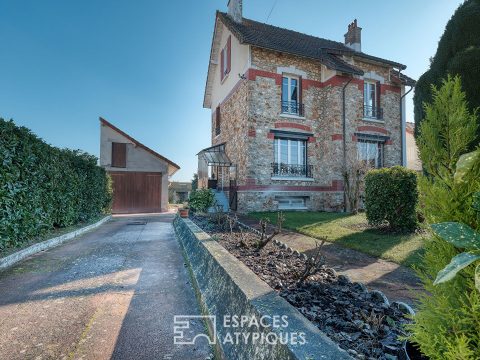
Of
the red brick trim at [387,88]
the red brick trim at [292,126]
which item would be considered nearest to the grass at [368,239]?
the red brick trim at [292,126]

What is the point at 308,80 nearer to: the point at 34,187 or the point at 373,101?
the point at 373,101

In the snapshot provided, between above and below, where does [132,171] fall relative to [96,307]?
above

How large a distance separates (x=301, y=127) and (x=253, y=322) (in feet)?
41.9

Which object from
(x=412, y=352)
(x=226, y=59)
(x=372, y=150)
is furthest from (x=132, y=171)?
(x=412, y=352)

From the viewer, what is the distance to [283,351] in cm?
134

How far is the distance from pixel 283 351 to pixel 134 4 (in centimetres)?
1336

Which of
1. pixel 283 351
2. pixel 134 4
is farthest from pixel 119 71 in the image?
pixel 283 351

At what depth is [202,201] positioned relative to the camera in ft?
39.4

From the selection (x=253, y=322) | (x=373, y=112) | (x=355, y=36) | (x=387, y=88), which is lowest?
(x=253, y=322)

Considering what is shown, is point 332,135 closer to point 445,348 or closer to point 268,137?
point 268,137

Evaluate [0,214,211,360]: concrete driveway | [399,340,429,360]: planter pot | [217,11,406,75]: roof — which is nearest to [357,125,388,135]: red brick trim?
[217,11,406,75]: roof

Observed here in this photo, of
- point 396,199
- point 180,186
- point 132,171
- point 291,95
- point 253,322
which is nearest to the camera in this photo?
point 253,322

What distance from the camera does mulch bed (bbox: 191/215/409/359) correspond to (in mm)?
1629

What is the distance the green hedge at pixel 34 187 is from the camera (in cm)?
493
